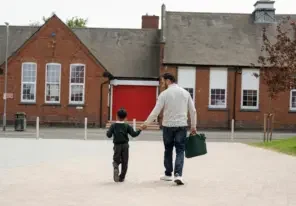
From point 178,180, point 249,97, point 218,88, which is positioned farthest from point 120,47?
point 178,180

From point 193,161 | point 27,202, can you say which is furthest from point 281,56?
point 27,202

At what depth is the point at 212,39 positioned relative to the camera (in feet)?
141

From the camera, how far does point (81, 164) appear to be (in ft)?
46.0

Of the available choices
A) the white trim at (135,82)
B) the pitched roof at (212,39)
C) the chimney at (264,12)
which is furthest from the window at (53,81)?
the chimney at (264,12)

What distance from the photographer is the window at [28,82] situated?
134 ft

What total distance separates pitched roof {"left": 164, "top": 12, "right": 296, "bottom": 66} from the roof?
1.74 metres

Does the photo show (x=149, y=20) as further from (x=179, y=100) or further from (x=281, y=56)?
(x=179, y=100)

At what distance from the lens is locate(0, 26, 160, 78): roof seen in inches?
1651

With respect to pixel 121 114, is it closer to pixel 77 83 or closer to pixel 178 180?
pixel 178 180

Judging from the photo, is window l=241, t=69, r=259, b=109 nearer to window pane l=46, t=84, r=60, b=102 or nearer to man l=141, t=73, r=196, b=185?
window pane l=46, t=84, r=60, b=102

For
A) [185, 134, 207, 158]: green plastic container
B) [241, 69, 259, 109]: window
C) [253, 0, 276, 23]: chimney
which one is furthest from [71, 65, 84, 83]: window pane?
[185, 134, 207, 158]: green plastic container

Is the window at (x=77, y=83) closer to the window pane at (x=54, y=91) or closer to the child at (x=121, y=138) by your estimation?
the window pane at (x=54, y=91)

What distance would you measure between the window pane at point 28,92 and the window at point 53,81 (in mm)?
986

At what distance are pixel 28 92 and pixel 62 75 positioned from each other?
107 inches
